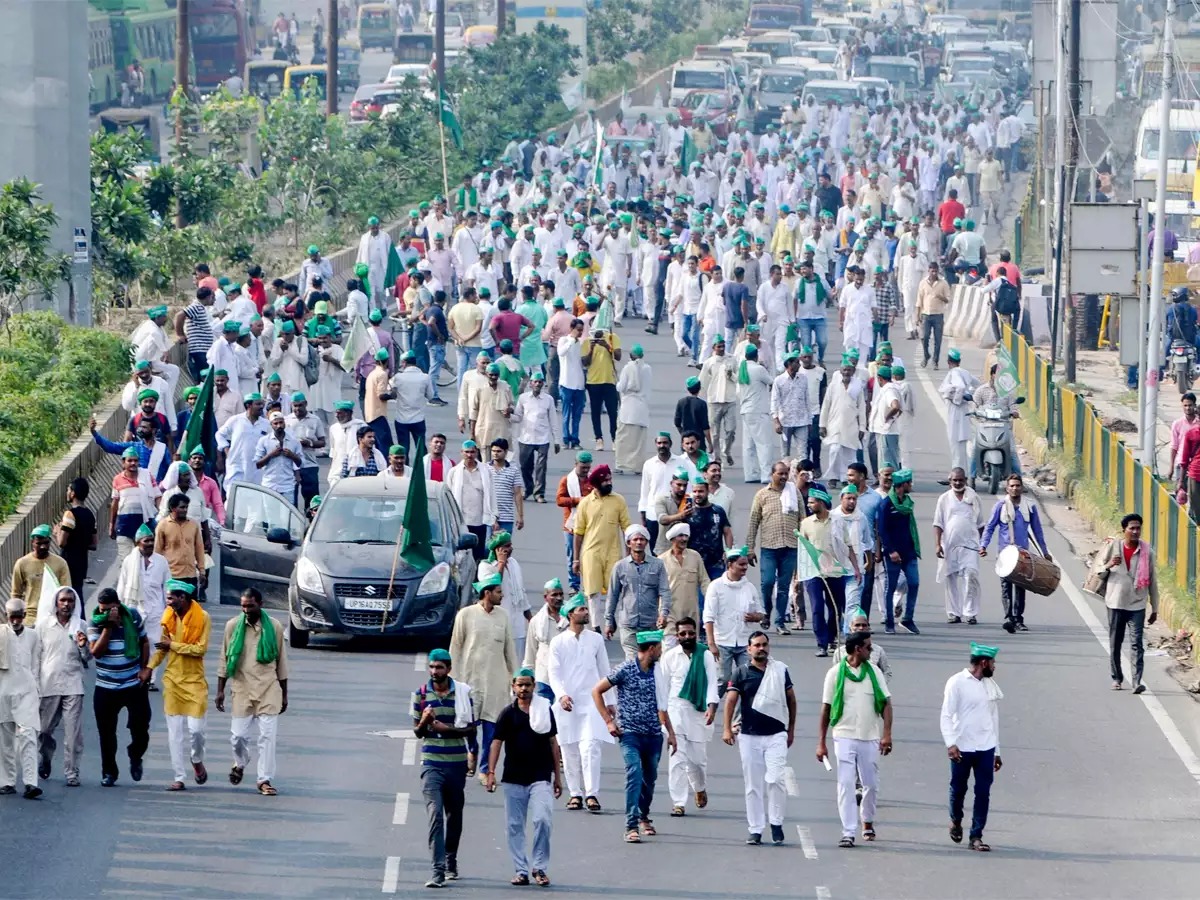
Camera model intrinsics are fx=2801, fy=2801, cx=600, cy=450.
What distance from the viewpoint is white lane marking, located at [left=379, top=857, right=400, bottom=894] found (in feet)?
48.4

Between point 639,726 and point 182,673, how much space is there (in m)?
2.81

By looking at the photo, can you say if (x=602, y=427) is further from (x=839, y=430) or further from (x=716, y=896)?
(x=716, y=896)

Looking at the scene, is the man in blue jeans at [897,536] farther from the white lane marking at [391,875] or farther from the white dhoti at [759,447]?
the white lane marking at [391,875]

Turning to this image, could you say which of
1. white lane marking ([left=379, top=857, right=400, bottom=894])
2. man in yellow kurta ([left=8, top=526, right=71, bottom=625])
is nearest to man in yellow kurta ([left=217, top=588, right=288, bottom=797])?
white lane marking ([left=379, top=857, right=400, bottom=894])

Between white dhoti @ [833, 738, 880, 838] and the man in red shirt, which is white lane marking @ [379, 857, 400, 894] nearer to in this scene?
white dhoti @ [833, 738, 880, 838]

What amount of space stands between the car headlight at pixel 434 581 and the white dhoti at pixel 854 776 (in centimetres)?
496

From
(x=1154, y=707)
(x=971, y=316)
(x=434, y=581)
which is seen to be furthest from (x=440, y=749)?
(x=971, y=316)

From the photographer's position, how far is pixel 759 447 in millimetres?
26922

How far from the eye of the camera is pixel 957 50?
73.8 metres

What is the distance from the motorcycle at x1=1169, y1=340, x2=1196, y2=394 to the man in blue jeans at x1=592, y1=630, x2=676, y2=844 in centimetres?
1920

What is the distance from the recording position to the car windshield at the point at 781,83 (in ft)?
217

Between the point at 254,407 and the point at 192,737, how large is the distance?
6.73 metres

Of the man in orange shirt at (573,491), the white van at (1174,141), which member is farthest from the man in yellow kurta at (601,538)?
the white van at (1174,141)

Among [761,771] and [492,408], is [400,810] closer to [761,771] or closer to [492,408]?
[761,771]
